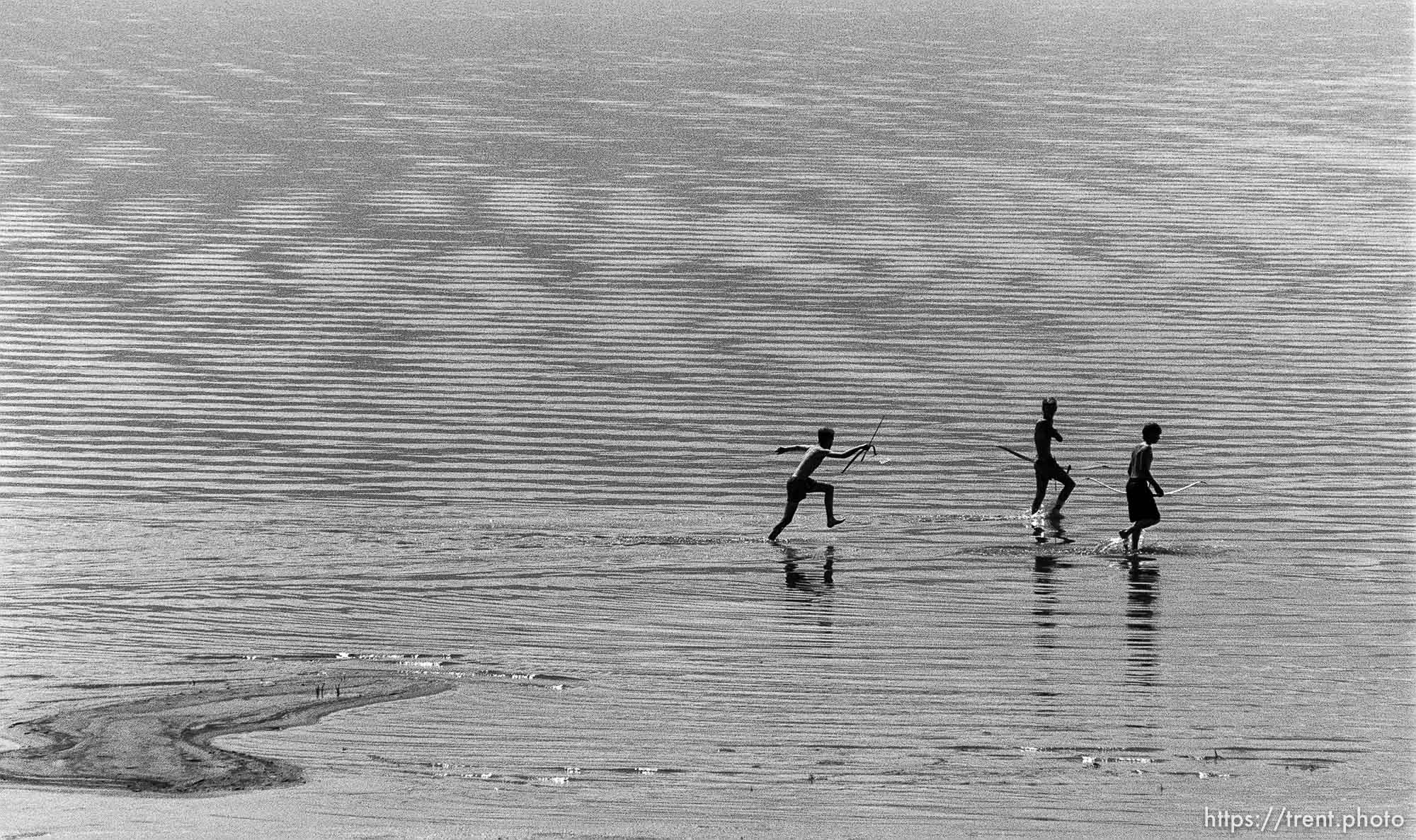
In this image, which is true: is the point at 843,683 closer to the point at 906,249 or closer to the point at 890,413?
the point at 890,413

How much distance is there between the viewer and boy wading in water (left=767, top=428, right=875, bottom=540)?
846 inches

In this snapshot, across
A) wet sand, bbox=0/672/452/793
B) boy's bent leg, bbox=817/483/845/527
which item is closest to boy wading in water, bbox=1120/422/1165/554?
boy's bent leg, bbox=817/483/845/527

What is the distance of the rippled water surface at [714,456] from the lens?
1480cm

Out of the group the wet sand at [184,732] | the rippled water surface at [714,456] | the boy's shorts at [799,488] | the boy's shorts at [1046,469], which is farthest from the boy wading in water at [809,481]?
the wet sand at [184,732]

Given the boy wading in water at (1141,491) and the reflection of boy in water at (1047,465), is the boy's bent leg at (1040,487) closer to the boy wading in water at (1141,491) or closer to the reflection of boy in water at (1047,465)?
the reflection of boy in water at (1047,465)

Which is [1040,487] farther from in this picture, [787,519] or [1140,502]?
[787,519]

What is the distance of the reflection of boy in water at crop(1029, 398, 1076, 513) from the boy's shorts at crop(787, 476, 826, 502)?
2.50 metres

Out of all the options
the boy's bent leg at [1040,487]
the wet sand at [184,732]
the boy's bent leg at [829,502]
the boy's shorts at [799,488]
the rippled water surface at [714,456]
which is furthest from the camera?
the boy's bent leg at [1040,487]

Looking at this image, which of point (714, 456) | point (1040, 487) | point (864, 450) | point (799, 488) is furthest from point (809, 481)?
point (714, 456)

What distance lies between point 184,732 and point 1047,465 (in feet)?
34.2

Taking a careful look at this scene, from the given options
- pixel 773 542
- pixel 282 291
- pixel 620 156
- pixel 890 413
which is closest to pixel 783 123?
pixel 620 156

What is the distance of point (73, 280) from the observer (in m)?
36.7

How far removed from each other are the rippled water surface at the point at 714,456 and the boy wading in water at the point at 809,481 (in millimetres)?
372

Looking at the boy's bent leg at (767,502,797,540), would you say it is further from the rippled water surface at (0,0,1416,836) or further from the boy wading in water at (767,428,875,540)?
the rippled water surface at (0,0,1416,836)
